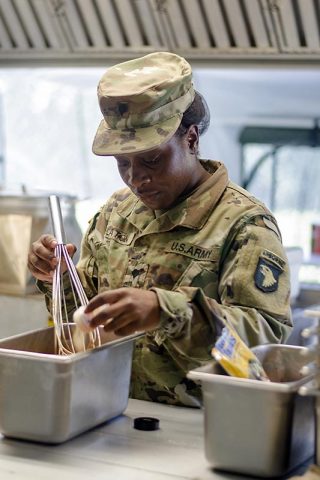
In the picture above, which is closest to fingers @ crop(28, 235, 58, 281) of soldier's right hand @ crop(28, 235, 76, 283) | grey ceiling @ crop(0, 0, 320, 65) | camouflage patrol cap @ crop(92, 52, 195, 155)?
soldier's right hand @ crop(28, 235, 76, 283)

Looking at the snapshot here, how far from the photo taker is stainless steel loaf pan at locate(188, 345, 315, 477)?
163cm

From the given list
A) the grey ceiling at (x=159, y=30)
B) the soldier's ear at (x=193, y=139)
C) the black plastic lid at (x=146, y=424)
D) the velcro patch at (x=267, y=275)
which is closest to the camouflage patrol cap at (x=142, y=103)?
the soldier's ear at (x=193, y=139)

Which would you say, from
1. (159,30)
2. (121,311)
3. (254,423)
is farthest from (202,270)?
(159,30)

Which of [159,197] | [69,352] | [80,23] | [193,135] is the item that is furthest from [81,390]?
[80,23]

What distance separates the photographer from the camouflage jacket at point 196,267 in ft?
6.77

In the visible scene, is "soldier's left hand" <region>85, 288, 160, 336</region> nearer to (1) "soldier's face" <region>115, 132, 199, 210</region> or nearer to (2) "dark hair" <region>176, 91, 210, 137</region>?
(1) "soldier's face" <region>115, 132, 199, 210</region>

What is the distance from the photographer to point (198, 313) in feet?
6.18

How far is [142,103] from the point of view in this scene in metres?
2.11

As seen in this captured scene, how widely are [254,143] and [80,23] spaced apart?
834mm

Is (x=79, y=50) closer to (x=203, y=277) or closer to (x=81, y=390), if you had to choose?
(x=203, y=277)

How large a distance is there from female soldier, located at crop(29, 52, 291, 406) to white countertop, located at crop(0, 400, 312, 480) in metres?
0.20

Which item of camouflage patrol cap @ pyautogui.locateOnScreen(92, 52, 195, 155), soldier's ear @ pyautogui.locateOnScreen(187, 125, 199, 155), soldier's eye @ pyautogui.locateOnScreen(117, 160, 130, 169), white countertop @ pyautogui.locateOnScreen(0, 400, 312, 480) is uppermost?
camouflage patrol cap @ pyautogui.locateOnScreen(92, 52, 195, 155)

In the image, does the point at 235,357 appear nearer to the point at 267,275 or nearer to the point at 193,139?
the point at 267,275

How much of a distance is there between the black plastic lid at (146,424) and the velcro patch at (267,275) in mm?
378
